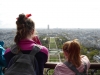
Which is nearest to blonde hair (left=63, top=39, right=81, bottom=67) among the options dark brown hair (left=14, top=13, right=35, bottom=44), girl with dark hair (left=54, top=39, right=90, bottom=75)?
girl with dark hair (left=54, top=39, right=90, bottom=75)

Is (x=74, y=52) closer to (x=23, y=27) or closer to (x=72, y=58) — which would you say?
(x=72, y=58)

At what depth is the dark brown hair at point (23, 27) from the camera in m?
Result: 1.61

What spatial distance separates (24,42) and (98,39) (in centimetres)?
781

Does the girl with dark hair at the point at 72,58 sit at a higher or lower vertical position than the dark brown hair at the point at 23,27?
lower

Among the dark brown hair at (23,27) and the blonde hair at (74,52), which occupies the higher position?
the dark brown hair at (23,27)

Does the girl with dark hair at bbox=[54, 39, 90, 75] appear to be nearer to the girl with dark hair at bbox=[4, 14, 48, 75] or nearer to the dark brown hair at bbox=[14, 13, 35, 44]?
the girl with dark hair at bbox=[4, 14, 48, 75]

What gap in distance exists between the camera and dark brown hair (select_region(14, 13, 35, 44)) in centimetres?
161

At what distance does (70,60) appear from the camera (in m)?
1.72

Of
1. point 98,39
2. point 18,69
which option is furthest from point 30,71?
point 98,39

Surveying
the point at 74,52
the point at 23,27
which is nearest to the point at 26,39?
the point at 23,27

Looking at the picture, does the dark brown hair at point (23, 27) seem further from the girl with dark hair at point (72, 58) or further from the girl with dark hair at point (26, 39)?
the girl with dark hair at point (72, 58)

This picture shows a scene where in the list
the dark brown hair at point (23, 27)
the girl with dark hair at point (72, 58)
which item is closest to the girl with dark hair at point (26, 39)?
the dark brown hair at point (23, 27)

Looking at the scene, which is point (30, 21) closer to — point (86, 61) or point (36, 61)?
point (36, 61)

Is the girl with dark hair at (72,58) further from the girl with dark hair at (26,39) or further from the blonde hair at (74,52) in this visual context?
the girl with dark hair at (26,39)
